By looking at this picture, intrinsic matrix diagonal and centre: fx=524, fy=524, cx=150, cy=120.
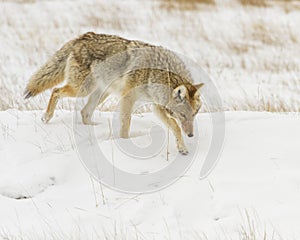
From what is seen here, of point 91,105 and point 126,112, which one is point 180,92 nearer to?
point 126,112

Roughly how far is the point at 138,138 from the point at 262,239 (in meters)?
2.17

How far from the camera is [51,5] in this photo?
1752 centimetres

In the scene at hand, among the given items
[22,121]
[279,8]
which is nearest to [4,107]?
[22,121]

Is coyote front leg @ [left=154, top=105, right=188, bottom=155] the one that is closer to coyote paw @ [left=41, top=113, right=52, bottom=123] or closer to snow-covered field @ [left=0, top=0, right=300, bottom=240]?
snow-covered field @ [left=0, top=0, right=300, bottom=240]

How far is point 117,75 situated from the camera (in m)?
→ 6.13

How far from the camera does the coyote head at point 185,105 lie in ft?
17.7

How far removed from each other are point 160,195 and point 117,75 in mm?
2198

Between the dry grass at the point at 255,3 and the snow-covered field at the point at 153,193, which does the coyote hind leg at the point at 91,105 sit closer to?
the snow-covered field at the point at 153,193

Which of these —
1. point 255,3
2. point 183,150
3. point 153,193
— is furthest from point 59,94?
point 255,3

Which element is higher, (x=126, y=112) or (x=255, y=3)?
(x=126, y=112)

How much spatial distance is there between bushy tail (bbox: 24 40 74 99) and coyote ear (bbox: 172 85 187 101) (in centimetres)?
158

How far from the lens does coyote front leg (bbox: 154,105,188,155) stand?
5.25 m

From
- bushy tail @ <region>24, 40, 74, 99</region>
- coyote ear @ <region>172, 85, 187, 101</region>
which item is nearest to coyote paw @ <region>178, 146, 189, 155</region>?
coyote ear @ <region>172, 85, 187, 101</region>

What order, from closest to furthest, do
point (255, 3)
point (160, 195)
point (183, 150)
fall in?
point (160, 195) < point (183, 150) < point (255, 3)
